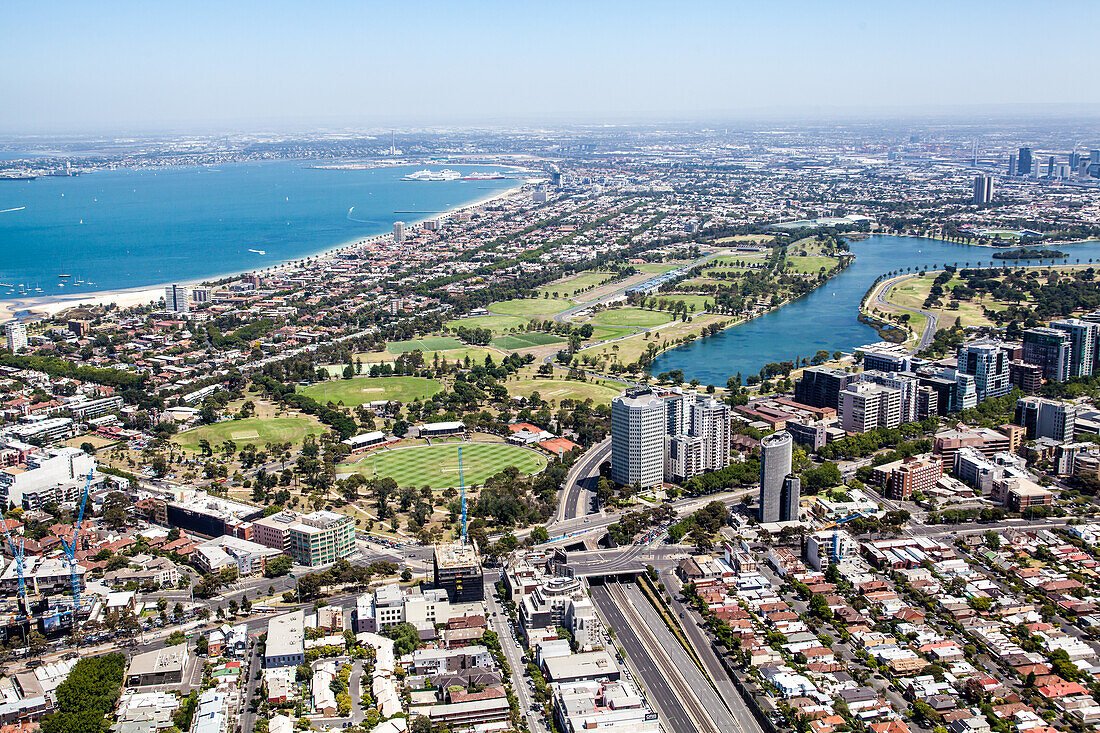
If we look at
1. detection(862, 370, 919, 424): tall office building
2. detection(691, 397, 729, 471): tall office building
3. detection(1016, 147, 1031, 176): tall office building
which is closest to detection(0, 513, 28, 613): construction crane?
detection(691, 397, 729, 471): tall office building

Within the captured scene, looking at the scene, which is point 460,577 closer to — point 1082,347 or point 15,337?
point 1082,347

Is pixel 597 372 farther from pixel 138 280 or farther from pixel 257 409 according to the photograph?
pixel 138 280

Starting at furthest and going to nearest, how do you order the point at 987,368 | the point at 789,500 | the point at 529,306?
the point at 529,306
the point at 987,368
the point at 789,500

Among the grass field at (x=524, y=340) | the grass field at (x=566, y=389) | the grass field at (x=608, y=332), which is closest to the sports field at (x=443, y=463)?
the grass field at (x=566, y=389)

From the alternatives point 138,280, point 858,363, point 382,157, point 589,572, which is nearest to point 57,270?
point 138,280

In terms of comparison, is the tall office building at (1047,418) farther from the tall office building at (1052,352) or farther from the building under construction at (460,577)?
the building under construction at (460,577)

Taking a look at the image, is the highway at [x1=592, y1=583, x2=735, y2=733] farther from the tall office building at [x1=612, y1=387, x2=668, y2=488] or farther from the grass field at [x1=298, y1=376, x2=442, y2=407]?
the grass field at [x1=298, y1=376, x2=442, y2=407]

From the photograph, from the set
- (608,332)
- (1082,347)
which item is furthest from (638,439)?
(608,332)
